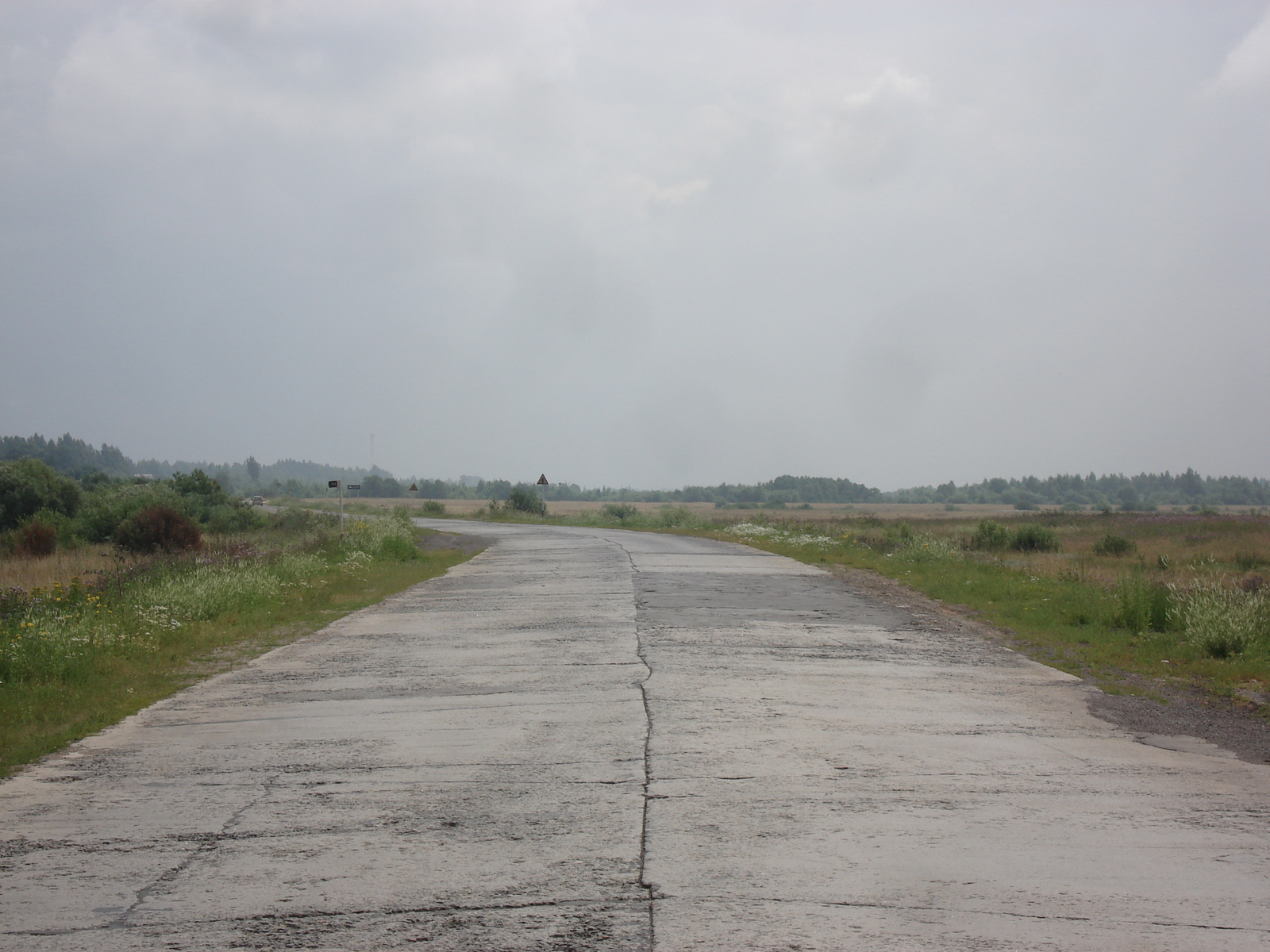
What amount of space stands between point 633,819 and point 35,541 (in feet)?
102

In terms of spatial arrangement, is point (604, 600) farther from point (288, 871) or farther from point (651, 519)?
point (651, 519)

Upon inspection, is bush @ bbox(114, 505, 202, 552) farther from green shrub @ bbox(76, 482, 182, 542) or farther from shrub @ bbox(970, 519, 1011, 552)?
shrub @ bbox(970, 519, 1011, 552)

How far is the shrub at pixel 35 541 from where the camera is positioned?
2914cm

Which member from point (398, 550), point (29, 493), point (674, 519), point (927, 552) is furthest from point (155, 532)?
point (674, 519)

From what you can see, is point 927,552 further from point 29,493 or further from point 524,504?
point 524,504

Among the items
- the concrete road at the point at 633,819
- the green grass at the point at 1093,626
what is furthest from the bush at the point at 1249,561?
the concrete road at the point at 633,819

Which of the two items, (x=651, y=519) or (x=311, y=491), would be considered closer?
(x=651, y=519)

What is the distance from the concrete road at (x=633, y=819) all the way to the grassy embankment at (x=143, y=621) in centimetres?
84

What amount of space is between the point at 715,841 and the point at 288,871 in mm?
2208

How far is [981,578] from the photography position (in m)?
20.7

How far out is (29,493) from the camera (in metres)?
39.7

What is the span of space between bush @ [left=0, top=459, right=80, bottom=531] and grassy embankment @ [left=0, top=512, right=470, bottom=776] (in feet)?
55.0

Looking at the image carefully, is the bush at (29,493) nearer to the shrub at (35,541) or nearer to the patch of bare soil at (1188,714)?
the shrub at (35,541)

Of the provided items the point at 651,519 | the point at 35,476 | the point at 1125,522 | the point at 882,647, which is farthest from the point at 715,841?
the point at 1125,522
